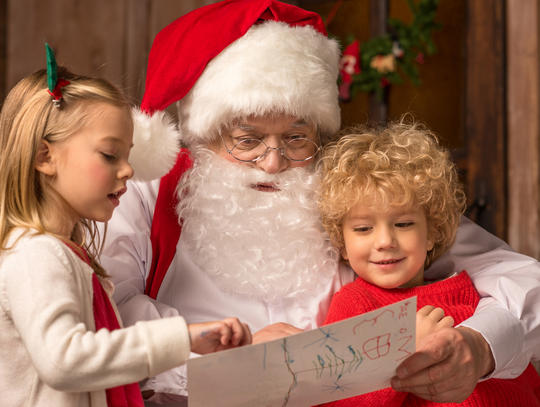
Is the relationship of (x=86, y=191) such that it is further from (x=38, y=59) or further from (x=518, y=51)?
(x=38, y=59)

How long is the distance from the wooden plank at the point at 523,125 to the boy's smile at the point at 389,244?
4.66 ft

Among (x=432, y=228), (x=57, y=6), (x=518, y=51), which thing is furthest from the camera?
(x=57, y=6)

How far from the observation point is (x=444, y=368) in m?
1.15

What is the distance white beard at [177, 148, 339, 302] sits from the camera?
1518 mm

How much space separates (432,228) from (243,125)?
62 cm

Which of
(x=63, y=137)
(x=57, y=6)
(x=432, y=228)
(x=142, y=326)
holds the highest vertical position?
(x=57, y=6)

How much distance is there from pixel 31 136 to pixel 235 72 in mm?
711

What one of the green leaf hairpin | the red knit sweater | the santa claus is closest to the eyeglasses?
the santa claus

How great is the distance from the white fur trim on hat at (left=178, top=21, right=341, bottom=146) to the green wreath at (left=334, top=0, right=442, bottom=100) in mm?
1271

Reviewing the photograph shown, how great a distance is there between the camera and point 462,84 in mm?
2740

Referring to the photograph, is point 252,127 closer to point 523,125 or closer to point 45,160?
point 45,160

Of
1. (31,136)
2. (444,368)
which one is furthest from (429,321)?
(31,136)

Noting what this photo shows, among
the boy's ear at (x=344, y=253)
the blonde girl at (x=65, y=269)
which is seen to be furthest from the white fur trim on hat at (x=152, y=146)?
the boy's ear at (x=344, y=253)

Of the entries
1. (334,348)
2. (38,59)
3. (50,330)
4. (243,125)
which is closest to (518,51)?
(243,125)
